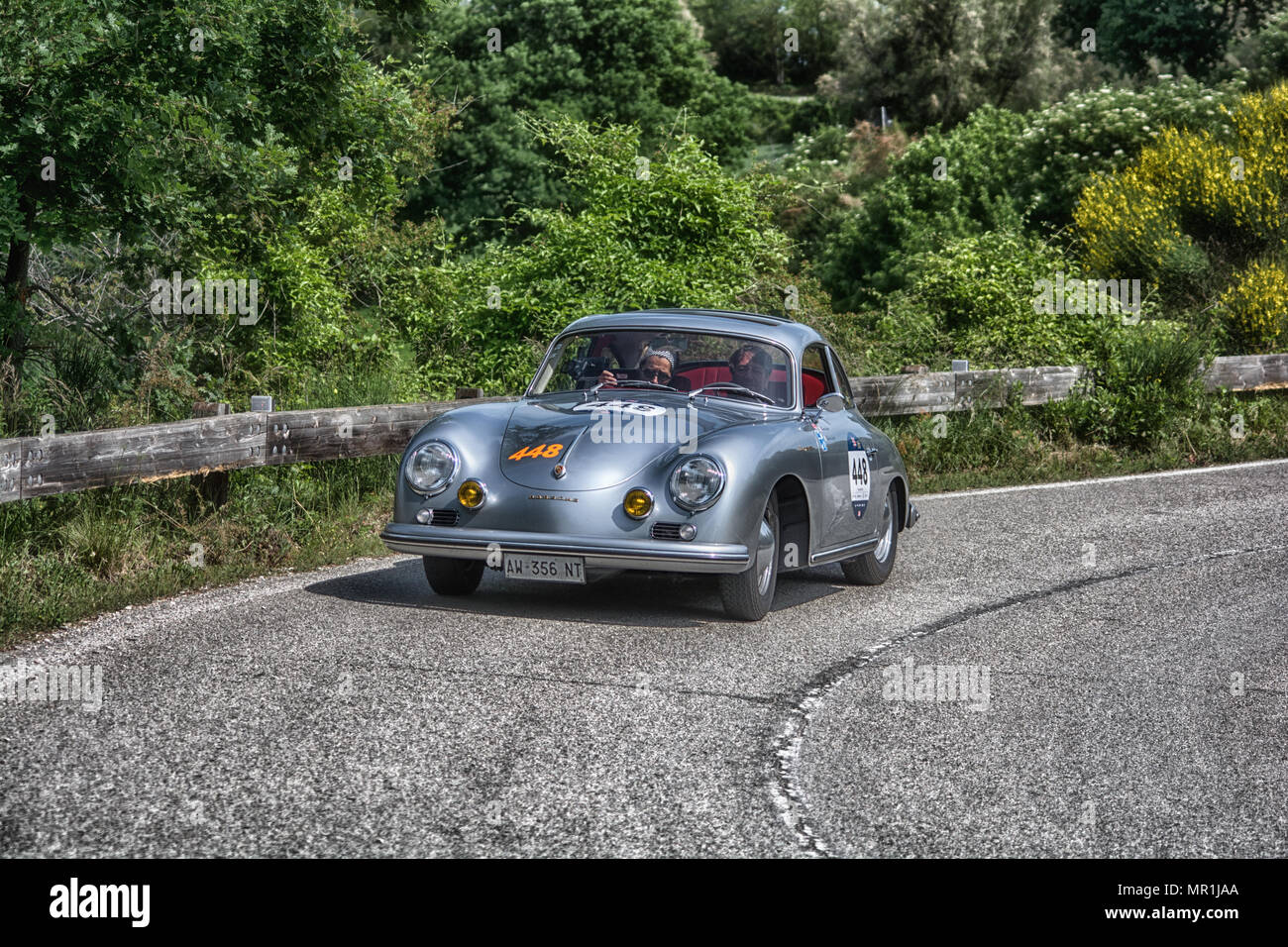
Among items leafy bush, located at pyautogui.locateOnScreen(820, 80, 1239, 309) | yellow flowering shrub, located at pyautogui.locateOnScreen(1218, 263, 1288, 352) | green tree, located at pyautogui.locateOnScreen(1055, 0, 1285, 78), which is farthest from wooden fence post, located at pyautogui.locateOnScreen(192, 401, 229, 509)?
green tree, located at pyautogui.locateOnScreen(1055, 0, 1285, 78)

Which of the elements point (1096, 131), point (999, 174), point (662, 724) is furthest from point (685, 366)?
point (999, 174)

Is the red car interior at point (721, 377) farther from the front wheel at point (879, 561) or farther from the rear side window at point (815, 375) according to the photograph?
the front wheel at point (879, 561)

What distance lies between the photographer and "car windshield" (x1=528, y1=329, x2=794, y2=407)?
853 cm

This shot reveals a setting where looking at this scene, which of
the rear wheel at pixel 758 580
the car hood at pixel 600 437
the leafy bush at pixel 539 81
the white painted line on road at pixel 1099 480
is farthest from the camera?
the leafy bush at pixel 539 81

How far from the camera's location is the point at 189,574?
27.1 feet

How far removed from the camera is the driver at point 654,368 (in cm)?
857

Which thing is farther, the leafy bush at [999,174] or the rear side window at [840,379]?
the leafy bush at [999,174]

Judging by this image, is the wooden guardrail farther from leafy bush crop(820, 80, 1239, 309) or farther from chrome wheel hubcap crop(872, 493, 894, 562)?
leafy bush crop(820, 80, 1239, 309)

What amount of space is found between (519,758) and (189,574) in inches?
152

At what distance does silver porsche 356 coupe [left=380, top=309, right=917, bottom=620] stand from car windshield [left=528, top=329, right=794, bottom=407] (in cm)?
1

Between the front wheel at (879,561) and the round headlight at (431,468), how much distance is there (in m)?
2.59

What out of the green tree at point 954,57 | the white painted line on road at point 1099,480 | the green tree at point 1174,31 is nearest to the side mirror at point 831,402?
the white painted line on road at point 1099,480

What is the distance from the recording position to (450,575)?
8008mm
